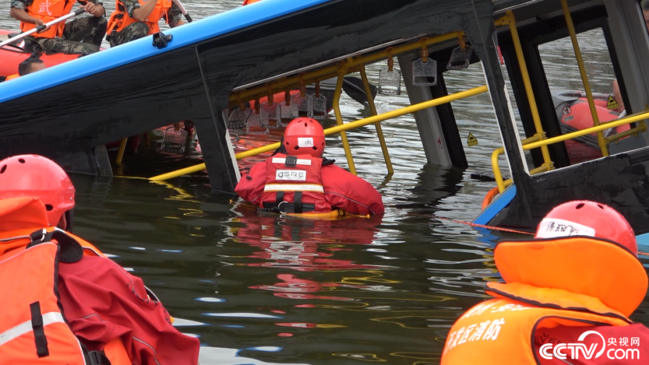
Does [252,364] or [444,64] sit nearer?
[252,364]

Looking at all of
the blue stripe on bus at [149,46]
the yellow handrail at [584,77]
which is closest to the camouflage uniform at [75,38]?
the blue stripe on bus at [149,46]

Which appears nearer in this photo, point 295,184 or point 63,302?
point 63,302

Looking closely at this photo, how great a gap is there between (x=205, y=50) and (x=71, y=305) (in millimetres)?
4387

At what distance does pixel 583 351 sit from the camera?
8.80 ft

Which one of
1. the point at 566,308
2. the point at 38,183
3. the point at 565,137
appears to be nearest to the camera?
the point at 566,308

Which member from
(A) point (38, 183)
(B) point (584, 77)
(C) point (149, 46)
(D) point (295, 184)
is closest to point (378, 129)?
(B) point (584, 77)

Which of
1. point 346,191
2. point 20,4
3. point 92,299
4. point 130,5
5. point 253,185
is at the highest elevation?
point 20,4

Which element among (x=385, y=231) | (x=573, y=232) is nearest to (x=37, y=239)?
(x=573, y=232)

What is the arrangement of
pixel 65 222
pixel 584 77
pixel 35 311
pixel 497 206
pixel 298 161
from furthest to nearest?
pixel 584 77 < pixel 298 161 < pixel 497 206 < pixel 65 222 < pixel 35 311

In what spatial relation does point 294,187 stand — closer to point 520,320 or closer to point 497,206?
point 497,206

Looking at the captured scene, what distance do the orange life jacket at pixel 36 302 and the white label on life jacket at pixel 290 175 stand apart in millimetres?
4095

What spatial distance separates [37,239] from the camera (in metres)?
2.98

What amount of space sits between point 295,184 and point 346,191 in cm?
41

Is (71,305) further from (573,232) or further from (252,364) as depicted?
(573,232)
